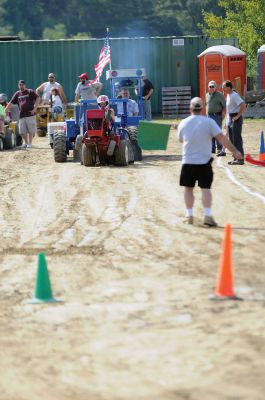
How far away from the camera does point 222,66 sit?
1556 inches

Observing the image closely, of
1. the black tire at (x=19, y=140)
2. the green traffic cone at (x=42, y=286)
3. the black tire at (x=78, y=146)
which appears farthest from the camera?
the black tire at (x=19, y=140)

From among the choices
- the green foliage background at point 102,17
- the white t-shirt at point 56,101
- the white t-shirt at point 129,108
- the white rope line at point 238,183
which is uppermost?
the green foliage background at point 102,17

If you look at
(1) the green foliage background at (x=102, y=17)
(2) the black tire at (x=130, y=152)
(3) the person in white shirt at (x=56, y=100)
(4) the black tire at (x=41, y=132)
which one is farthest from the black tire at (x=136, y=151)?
(1) the green foliage background at (x=102, y=17)

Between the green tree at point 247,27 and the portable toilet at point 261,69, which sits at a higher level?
the green tree at point 247,27

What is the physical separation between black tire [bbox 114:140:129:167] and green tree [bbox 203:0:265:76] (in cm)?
3314

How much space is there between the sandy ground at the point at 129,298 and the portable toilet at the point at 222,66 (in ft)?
72.8

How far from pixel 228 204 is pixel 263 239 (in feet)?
9.71

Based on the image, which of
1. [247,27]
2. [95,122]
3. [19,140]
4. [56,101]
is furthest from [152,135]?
[247,27]

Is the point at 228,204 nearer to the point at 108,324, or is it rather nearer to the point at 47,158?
the point at 108,324

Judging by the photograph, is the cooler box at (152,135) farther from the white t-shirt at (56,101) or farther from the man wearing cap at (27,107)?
the white t-shirt at (56,101)

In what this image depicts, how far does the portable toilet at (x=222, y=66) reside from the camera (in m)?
39.3

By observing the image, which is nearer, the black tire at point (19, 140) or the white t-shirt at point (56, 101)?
the black tire at point (19, 140)

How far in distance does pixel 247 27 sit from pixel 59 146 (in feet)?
112

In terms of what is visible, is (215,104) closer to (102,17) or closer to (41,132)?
(41,132)
